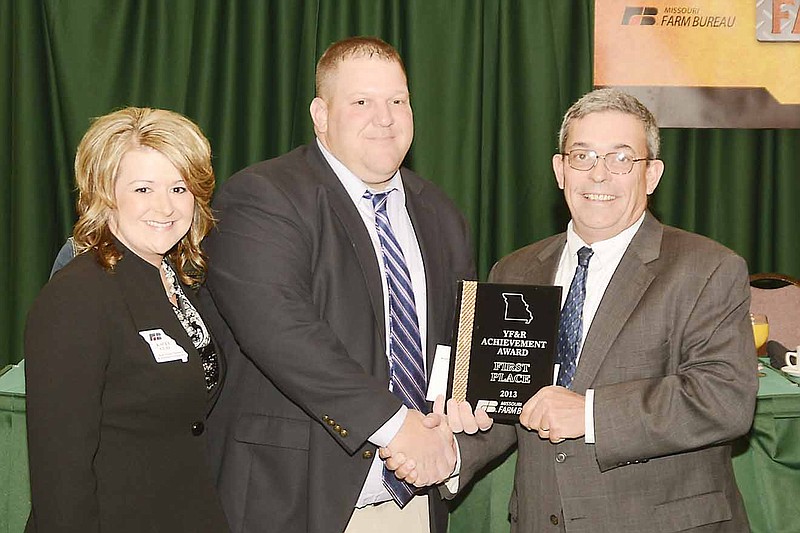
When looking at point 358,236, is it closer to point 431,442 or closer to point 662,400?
point 431,442

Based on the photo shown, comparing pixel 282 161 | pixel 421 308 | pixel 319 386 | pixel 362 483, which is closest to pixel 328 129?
pixel 282 161

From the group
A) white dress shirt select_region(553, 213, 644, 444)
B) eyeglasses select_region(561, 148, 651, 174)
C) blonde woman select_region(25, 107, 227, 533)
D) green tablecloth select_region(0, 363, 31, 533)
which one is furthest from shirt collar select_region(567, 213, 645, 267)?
green tablecloth select_region(0, 363, 31, 533)

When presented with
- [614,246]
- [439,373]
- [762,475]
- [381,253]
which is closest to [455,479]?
[439,373]

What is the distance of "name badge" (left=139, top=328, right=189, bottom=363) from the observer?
Result: 2213 millimetres

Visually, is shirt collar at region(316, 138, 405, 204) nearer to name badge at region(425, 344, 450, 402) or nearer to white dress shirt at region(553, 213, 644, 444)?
name badge at region(425, 344, 450, 402)

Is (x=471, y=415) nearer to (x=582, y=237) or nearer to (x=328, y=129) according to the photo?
(x=582, y=237)

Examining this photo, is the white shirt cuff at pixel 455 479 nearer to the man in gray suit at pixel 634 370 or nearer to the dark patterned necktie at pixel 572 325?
the man in gray suit at pixel 634 370

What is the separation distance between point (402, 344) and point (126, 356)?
29.3 inches

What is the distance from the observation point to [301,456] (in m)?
2.48

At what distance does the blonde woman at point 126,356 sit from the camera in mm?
2057

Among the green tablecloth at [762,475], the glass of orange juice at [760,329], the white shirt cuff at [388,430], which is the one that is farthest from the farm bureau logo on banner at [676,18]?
the white shirt cuff at [388,430]

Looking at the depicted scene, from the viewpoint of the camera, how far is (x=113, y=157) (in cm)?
227

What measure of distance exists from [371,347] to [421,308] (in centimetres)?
23

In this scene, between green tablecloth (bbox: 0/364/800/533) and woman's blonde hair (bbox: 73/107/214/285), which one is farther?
green tablecloth (bbox: 0/364/800/533)
